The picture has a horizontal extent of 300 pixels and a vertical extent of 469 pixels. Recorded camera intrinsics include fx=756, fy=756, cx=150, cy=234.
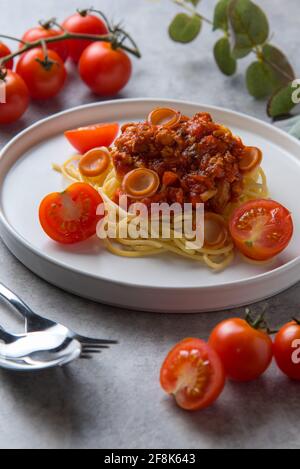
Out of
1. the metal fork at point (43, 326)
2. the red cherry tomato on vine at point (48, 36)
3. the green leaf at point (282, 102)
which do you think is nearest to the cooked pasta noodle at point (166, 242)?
the metal fork at point (43, 326)

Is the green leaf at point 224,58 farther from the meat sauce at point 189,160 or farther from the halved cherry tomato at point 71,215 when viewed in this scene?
the halved cherry tomato at point 71,215

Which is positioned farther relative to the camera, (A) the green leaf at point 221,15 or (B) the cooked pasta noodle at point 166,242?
(A) the green leaf at point 221,15

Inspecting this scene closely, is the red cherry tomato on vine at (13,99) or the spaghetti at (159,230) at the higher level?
the spaghetti at (159,230)

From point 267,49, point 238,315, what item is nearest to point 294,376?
point 238,315

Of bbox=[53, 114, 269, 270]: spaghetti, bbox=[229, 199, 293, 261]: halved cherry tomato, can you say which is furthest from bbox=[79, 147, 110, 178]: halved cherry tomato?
bbox=[229, 199, 293, 261]: halved cherry tomato

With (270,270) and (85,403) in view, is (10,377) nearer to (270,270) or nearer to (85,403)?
(85,403)
